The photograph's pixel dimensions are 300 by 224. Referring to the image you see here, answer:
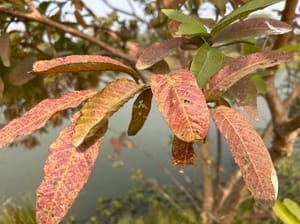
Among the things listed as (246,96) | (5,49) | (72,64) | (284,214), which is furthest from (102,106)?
(284,214)

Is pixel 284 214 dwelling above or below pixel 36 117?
below

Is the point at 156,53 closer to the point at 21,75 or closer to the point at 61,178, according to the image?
the point at 61,178

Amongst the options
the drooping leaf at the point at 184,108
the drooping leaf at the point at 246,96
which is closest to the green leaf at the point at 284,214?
the drooping leaf at the point at 246,96

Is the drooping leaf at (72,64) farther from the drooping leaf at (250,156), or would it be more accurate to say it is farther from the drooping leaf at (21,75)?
the drooping leaf at (21,75)

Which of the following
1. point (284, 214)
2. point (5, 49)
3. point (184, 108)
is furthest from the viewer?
point (284, 214)

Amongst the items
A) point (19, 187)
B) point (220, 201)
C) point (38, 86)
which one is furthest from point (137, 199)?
point (38, 86)

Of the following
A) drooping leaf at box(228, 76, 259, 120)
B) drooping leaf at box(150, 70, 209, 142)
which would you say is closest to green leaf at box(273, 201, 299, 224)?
drooping leaf at box(228, 76, 259, 120)

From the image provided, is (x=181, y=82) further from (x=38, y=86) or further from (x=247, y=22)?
(x=38, y=86)
